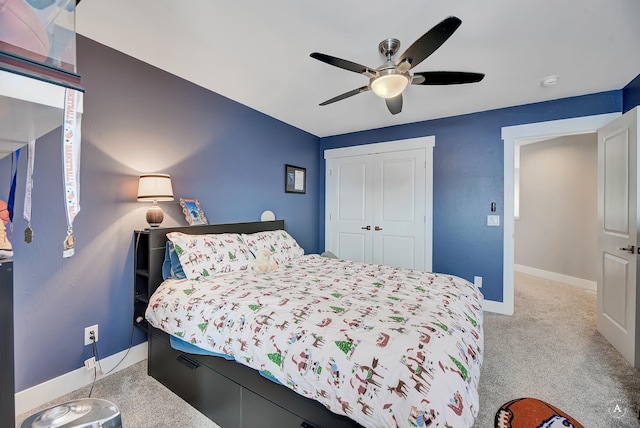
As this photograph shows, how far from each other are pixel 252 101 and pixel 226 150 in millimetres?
655

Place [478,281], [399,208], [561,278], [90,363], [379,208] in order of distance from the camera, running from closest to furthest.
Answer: [90,363] < [478,281] < [399,208] < [379,208] < [561,278]

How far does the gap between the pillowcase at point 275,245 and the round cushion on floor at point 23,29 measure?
1990 mm

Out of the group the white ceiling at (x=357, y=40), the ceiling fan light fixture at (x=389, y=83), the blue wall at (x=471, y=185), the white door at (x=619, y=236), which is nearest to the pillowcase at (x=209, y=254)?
the white ceiling at (x=357, y=40)

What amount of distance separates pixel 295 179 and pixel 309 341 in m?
3.08

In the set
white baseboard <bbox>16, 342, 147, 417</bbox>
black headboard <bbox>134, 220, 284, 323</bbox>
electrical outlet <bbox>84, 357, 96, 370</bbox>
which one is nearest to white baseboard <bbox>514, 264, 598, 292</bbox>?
black headboard <bbox>134, 220, 284, 323</bbox>

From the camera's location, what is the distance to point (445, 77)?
6.06 feet

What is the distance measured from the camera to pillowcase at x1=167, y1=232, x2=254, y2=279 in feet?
6.80

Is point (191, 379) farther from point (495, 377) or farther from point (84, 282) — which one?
point (495, 377)

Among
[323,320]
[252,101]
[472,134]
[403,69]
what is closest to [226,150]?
[252,101]

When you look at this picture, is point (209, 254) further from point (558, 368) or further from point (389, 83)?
point (558, 368)

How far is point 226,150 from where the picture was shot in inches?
118

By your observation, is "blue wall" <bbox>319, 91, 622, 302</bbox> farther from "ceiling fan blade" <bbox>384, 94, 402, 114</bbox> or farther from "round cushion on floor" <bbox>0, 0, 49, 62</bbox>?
"round cushion on floor" <bbox>0, 0, 49, 62</bbox>

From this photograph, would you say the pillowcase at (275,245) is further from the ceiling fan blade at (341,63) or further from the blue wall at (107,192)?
the ceiling fan blade at (341,63)

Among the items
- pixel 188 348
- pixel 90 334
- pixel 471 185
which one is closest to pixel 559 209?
pixel 471 185
